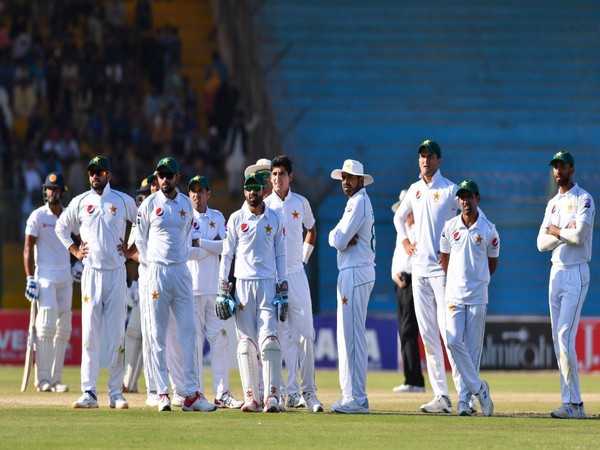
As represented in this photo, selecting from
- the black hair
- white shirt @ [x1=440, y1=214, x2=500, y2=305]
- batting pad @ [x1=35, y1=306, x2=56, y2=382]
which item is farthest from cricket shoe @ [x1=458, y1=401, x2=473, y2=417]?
batting pad @ [x1=35, y1=306, x2=56, y2=382]

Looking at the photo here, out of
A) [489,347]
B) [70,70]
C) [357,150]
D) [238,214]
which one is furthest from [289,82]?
[238,214]

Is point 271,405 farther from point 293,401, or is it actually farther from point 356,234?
point 356,234

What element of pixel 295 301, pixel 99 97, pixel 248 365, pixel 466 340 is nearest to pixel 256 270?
pixel 295 301

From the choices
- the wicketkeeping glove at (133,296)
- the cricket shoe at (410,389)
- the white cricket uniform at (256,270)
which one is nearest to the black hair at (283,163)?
the white cricket uniform at (256,270)

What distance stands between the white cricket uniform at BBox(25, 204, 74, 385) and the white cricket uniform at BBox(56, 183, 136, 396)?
312 centimetres

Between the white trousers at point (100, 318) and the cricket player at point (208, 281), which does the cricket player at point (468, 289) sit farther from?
the white trousers at point (100, 318)

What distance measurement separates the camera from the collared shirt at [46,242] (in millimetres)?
16656

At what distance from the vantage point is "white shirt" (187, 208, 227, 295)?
1434cm

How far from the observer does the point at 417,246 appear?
1381 cm

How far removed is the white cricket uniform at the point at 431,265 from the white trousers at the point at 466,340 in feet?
1.47

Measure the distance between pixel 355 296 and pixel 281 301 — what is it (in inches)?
30.5

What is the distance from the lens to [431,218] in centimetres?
1374

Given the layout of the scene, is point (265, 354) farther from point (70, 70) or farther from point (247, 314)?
point (70, 70)

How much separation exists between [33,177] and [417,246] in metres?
13.1
